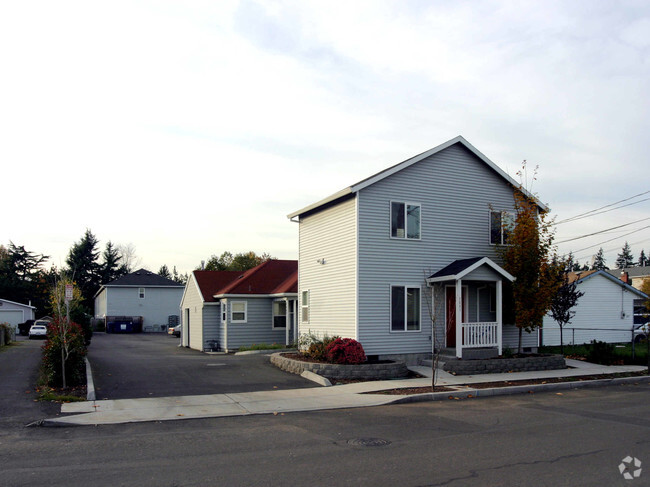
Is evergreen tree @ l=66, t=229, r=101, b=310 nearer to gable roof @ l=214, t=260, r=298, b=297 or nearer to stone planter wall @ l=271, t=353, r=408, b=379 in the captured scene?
gable roof @ l=214, t=260, r=298, b=297

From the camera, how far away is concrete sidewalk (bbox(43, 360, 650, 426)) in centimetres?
1166

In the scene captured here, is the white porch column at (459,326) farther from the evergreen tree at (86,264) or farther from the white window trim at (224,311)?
the evergreen tree at (86,264)

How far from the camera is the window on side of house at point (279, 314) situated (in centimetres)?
3022

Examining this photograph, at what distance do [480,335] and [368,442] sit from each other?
11.3 metres

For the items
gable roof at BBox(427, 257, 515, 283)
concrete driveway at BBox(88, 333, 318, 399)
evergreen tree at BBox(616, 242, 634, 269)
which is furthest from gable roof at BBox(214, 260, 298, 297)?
evergreen tree at BBox(616, 242, 634, 269)

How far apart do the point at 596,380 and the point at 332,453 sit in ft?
37.4

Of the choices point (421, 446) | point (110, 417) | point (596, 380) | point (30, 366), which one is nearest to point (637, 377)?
point (596, 380)

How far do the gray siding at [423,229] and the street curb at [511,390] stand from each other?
15.7 ft

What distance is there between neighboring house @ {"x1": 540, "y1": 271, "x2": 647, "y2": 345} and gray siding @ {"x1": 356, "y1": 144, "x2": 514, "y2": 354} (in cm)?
1175

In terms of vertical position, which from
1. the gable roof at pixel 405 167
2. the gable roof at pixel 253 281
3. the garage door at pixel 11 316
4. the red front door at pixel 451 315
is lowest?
the garage door at pixel 11 316

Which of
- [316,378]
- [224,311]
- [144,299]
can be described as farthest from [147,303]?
[316,378]

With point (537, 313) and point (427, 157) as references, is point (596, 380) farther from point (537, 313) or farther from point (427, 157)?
point (427, 157)

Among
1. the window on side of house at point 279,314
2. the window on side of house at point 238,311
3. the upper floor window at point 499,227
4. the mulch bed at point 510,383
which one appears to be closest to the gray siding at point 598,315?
the upper floor window at point 499,227

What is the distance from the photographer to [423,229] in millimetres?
20156
